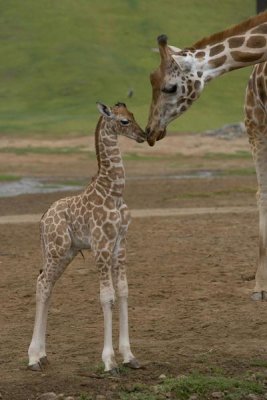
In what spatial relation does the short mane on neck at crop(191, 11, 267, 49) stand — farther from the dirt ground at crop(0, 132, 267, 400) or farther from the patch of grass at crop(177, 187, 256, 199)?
the patch of grass at crop(177, 187, 256, 199)

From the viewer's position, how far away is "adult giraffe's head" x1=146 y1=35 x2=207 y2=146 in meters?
8.58

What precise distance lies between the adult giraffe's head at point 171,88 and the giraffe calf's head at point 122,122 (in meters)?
0.10

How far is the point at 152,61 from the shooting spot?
62125 mm

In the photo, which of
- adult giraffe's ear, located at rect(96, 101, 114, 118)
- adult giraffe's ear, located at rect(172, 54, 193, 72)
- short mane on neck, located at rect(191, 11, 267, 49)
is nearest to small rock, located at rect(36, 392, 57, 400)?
adult giraffe's ear, located at rect(96, 101, 114, 118)

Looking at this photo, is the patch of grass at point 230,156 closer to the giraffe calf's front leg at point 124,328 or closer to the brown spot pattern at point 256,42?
the brown spot pattern at point 256,42

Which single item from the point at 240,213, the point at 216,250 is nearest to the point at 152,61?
the point at 240,213

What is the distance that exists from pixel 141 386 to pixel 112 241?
111 centimetres

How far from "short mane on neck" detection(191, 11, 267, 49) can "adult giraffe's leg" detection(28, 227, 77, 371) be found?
1950mm

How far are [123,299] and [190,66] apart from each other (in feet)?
6.15

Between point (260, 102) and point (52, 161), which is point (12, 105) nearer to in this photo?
point (52, 161)

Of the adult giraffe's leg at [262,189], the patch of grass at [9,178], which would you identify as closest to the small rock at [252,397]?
the adult giraffe's leg at [262,189]

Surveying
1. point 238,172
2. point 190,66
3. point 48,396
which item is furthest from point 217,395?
point 238,172

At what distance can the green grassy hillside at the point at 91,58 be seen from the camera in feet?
172

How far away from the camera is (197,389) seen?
800 centimetres
